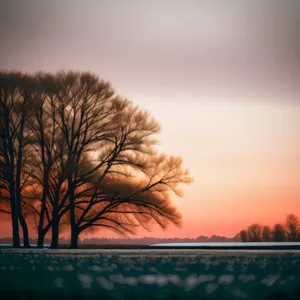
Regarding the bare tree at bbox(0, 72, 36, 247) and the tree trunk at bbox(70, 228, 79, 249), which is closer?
the bare tree at bbox(0, 72, 36, 247)

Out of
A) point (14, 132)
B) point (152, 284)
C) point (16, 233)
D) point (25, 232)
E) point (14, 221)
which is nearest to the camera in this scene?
point (152, 284)

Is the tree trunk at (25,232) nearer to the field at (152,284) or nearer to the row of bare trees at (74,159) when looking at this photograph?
the row of bare trees at (74,159)

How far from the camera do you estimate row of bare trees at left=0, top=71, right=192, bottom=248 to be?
135 ft

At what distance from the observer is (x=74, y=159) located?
41906 mm

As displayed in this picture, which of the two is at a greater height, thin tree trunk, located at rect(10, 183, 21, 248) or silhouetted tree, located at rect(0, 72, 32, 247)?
silhouetted tree, located at rect(0, 72, 32, 247)

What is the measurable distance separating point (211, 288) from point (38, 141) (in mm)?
30033

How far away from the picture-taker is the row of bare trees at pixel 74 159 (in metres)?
41.2

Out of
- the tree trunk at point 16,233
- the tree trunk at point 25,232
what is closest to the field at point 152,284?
the tree trunk at point 16,233

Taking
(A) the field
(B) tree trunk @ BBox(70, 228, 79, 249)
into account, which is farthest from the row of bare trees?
(A) the field

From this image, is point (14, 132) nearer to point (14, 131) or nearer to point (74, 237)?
point (14, 131)

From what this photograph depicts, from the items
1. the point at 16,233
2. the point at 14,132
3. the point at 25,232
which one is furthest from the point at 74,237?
the point at 14,132

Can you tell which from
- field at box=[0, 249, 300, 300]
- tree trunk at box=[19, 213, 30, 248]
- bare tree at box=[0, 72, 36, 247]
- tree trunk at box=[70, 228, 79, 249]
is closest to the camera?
field at box=[0, 249, 300, 300]

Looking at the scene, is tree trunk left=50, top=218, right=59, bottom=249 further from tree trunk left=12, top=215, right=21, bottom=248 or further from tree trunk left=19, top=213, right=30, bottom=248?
tree trunk left=12, top=215, right=21, bottom=248

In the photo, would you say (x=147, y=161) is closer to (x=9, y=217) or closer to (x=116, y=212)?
(x=116, y=212)
